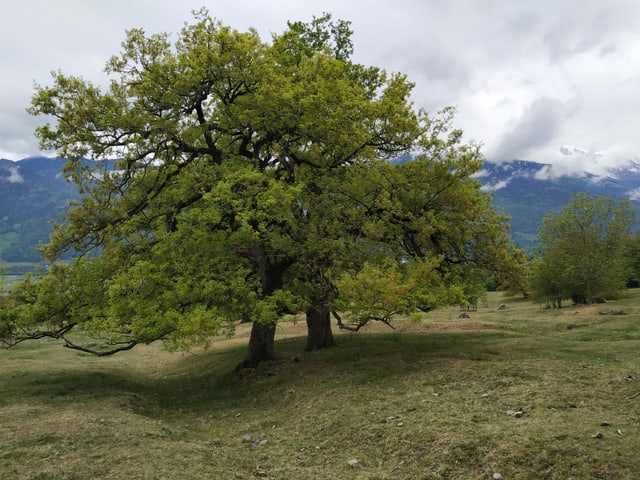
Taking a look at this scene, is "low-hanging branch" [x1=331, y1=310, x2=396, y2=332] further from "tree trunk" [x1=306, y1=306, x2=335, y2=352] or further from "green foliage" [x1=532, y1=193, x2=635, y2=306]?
"green foliage" [x1=532, y1=193, x2=635, y2=306]

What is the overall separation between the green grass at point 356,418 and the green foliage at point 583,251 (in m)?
34.6

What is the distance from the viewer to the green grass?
9.58 m

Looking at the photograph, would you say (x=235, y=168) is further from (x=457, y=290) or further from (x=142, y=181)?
(x=457, y=290)

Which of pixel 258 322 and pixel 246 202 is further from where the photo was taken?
pixel 258 322

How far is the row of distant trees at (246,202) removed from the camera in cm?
1961

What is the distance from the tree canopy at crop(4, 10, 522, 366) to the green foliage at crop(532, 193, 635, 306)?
36.3 m

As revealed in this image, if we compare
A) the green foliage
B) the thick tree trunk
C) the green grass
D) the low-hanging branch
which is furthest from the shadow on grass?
the green foliage

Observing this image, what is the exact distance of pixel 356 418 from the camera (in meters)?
13.5

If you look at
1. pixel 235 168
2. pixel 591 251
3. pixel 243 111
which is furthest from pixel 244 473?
pixel 591 251

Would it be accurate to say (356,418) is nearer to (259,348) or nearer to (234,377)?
(234,377)

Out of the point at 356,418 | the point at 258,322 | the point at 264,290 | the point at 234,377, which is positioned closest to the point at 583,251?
the point at 264,290

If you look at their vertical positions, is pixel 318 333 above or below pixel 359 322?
below

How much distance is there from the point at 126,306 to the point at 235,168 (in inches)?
326

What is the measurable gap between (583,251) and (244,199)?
162 feet
